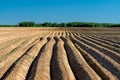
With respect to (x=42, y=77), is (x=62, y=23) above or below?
below

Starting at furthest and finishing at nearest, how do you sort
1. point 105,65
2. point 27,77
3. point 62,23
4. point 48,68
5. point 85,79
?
1. point 62,23
2. point 105,65
3. point 48,68
4. point 27,77
5. point 85,79

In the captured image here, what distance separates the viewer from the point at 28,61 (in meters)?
13.9

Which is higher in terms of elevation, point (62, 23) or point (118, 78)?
point (118, 78)

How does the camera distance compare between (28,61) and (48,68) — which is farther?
(28,61)

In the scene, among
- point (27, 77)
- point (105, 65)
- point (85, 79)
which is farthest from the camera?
point (105, 65)

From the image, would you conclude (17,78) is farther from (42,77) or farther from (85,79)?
(85,79)

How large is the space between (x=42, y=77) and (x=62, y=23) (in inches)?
4545

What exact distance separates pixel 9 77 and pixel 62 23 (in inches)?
4545

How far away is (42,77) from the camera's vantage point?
1017 centimetres

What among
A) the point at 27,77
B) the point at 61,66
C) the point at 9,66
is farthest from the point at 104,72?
the point at 9,66

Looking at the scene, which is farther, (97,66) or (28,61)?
(28,61)

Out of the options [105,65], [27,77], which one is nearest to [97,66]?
[105,65]

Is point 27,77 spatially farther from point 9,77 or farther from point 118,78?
point 118,78

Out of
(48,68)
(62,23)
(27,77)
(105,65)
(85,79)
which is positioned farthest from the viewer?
(62,23)
